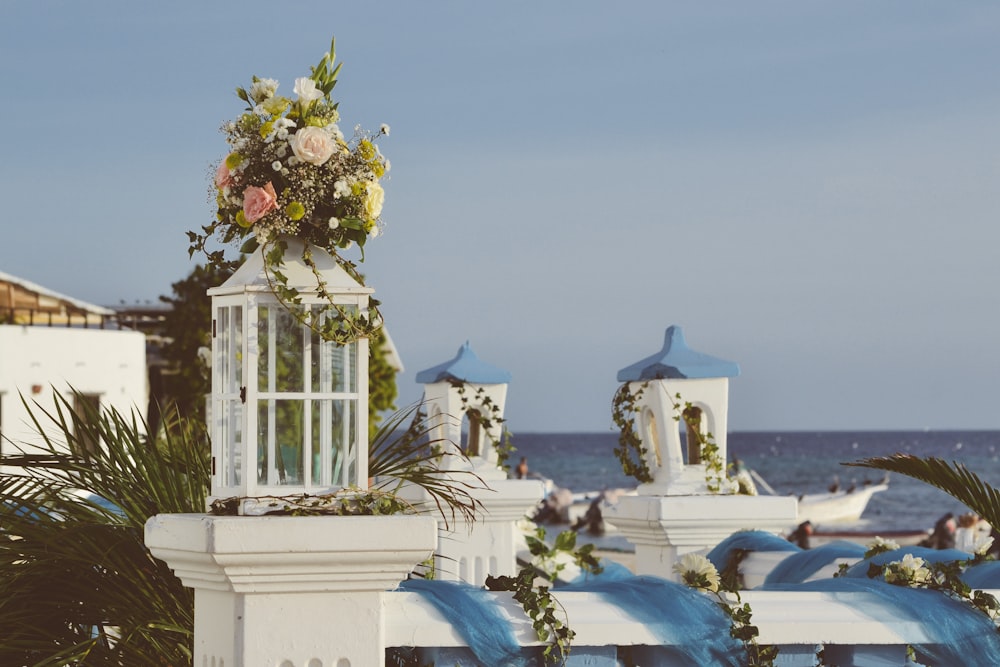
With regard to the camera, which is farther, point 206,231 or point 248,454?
point 206,231

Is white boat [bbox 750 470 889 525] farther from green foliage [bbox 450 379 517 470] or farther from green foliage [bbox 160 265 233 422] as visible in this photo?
green foliage [bbox 450 379 517 470]

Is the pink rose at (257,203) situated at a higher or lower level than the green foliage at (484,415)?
higher

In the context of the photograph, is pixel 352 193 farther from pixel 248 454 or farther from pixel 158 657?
pixel 158 657

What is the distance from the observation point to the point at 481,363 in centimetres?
870

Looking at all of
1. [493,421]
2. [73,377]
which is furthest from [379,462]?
[73,377]

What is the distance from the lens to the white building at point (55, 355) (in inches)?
974

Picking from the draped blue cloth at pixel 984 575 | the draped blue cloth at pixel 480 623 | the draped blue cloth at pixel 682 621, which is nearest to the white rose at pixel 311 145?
the draped blue cloth at pixel 480 623

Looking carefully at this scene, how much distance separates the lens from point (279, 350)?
4.10m

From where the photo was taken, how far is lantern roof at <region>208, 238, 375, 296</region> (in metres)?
4.06

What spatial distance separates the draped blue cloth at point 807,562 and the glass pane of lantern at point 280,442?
235 centimetres

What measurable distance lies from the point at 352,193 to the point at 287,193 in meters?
0.17

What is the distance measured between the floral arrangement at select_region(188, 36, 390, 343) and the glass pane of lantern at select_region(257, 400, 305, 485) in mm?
238

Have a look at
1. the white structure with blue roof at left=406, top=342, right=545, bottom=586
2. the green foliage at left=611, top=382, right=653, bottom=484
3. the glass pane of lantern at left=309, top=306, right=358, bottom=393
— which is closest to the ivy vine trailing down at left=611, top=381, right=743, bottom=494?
the green foliage at left=611, top=382, right=653, bottom=484

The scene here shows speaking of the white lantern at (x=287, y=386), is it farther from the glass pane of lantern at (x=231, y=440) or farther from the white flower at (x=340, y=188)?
the white flower at (x=340, y=188)
